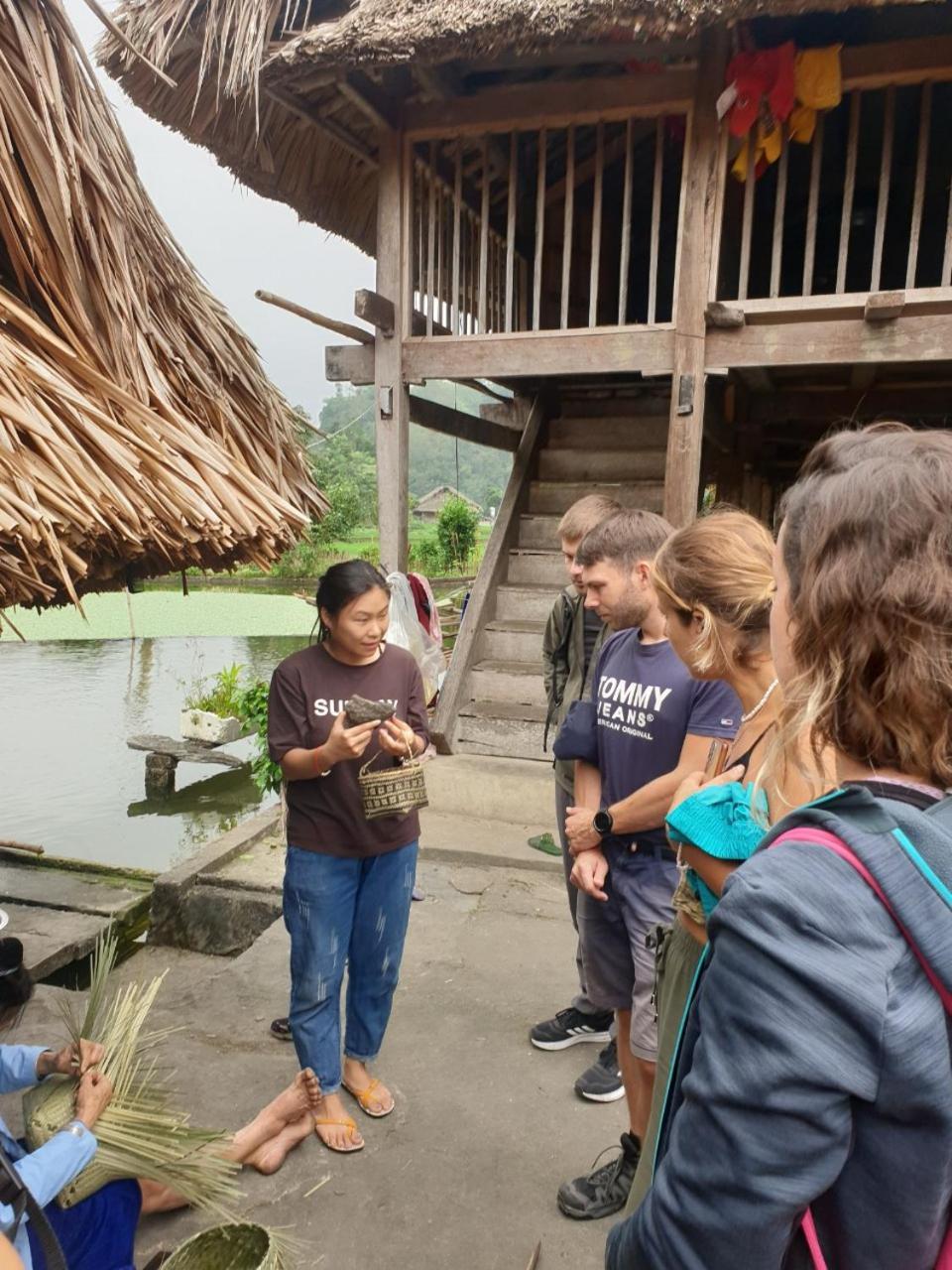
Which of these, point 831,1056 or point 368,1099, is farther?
point 368,1099

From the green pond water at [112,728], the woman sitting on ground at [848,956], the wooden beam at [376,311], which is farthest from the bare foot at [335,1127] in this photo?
the wooden beam at [376,311]

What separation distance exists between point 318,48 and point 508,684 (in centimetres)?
354

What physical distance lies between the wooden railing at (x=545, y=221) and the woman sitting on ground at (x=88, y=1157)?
3.90 m

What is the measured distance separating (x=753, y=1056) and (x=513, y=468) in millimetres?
5650

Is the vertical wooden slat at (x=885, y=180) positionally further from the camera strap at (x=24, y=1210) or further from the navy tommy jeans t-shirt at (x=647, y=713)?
the camera strap at (x=24, y=1210)

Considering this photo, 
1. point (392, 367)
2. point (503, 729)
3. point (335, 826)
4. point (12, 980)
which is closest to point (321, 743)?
point (335, 826)

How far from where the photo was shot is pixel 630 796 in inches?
83.2

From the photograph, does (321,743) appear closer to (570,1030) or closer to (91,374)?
(91,374)

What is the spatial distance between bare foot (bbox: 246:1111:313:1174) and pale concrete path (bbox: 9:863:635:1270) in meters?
0.03

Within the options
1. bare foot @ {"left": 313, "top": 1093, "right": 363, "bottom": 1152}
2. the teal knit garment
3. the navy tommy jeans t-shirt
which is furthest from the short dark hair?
bare foot @ {"left": 313, "top": 1093, "right": 363, "bottom": 1152}

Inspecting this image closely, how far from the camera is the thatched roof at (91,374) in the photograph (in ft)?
5.19

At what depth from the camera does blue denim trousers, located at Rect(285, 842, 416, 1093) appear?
A: 2352mm

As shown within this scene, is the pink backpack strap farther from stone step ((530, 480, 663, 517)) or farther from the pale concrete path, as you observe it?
stone step ((530, 480, 663, 517))

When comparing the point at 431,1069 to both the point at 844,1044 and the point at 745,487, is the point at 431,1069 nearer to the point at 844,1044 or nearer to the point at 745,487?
the point at 844,1044
